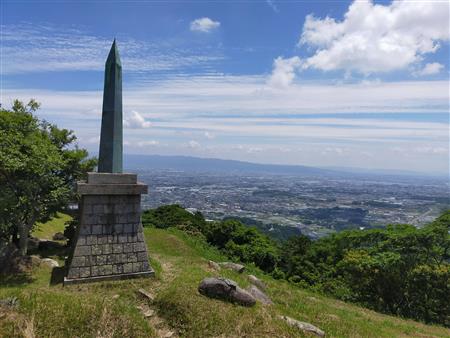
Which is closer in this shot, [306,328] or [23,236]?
[306,328]

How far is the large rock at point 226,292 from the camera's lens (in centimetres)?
975

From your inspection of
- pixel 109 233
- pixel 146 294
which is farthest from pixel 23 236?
pixel 146 294

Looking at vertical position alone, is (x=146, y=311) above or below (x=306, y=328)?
above

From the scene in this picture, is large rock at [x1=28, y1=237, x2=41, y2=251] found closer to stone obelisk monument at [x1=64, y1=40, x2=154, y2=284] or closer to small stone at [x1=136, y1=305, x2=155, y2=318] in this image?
stone obelisk monument at [x1=64, y1=40, x2=154, y2=284]

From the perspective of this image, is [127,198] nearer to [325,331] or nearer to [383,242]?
[325,331]

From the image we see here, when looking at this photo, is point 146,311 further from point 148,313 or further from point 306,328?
point 306,328

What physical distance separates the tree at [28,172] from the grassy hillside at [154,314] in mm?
2688

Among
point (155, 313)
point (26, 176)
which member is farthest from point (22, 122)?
point (155, 313)

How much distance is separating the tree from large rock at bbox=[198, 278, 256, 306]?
25.4 feet

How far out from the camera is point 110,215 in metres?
11.1

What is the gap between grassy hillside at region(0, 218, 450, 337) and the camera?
25.7 feet

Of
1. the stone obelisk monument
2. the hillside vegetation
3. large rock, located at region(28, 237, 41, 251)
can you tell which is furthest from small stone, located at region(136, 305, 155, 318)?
the hillside vegetation

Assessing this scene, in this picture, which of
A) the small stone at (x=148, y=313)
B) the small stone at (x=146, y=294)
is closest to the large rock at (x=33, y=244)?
the small stone at (x=146, y=294)

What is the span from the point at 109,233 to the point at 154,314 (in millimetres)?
3248
